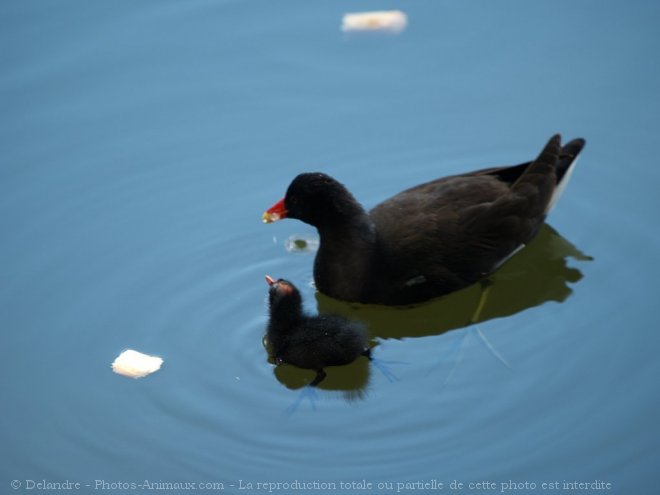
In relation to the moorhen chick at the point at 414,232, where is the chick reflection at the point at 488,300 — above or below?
below

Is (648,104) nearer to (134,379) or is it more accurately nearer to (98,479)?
(134,379)

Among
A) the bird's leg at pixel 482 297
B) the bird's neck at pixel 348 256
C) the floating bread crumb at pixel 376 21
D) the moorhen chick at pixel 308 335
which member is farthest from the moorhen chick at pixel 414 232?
the floating bread crumb at pixel 376 21

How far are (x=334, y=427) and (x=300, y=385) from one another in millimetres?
440

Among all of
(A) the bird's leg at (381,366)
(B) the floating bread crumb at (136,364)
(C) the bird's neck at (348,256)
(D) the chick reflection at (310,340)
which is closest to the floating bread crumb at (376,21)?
(C) the bird's neck at (348,256)

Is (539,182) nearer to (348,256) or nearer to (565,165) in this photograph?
(565,165)

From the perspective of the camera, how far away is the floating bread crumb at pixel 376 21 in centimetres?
919

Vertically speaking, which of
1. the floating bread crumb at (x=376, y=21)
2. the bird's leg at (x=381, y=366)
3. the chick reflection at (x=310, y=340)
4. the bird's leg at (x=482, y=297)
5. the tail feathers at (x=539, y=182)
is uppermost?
the floating bread crumb at (x=376, y=21)

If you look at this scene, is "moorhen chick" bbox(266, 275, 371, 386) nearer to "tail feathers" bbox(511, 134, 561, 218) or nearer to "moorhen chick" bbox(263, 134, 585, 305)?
"moorhen chick" bbox(263, 134, 585, 305)

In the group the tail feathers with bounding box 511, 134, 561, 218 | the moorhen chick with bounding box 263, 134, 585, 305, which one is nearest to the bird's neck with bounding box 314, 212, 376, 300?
the moorhen chick with bounding box 263, 134, 585, 305

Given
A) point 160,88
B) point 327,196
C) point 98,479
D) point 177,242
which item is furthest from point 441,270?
point 160,88

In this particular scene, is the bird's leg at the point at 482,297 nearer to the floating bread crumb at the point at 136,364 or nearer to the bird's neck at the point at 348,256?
the bird's neck at the point at 348,256

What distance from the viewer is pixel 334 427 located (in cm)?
598

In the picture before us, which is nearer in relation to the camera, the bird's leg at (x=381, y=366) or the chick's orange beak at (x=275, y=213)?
the bird's leg at (x=381, y=366)

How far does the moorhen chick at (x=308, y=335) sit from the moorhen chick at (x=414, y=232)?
1.99 ft
